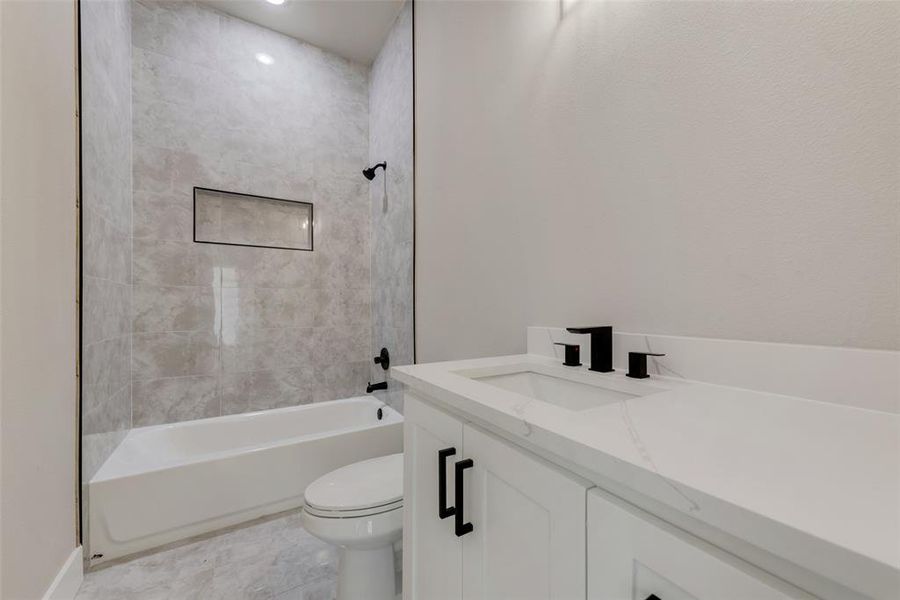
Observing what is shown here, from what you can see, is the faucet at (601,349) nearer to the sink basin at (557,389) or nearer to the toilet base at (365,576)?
the sink basin at (557,389)

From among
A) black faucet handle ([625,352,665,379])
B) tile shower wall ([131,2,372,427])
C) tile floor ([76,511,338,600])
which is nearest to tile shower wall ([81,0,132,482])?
tile shower wall ([131,2,372,427])

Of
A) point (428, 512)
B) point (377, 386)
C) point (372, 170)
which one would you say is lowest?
point (377, 386)

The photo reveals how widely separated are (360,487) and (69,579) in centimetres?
114

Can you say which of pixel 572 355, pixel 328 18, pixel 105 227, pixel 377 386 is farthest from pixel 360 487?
pixel 328 18

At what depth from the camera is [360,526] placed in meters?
1.19

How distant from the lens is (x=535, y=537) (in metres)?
0.54

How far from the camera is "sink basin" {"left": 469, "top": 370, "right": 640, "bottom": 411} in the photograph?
0.88 meters

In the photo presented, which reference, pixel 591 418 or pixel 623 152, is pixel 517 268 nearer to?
pixel 623 152

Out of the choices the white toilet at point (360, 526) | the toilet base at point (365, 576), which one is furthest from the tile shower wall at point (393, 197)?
the toilet base at point (365, 576)

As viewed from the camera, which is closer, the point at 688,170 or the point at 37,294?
the point at 688,170

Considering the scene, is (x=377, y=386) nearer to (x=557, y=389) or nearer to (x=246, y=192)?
(x=246, y=192)

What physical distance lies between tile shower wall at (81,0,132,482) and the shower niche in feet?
1.22

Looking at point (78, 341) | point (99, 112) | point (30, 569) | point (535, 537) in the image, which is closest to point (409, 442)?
point (535, 537)

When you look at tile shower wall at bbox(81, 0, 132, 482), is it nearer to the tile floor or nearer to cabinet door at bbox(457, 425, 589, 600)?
the tile floor
